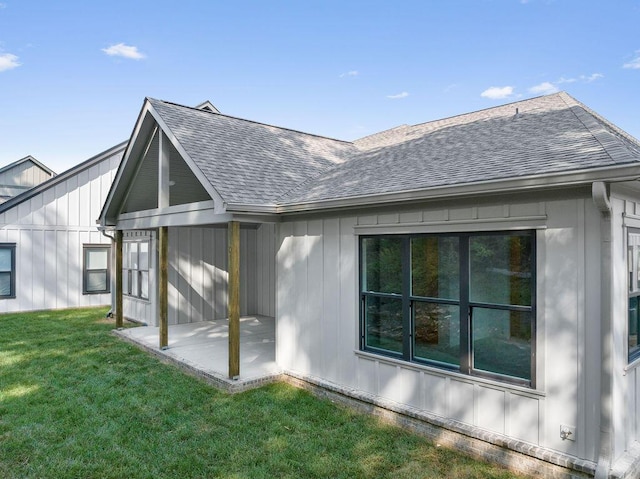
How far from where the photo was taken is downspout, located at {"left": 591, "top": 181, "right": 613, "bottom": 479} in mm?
3416

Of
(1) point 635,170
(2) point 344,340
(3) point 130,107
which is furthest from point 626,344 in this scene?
(3) point 130,107

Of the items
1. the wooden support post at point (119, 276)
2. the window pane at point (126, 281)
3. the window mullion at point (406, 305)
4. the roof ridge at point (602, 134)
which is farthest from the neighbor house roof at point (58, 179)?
the roof ridge at point (602, 134)

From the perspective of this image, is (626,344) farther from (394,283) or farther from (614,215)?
(394,283)

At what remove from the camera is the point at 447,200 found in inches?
178

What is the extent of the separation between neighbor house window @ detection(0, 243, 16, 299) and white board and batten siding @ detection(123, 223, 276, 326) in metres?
3.85

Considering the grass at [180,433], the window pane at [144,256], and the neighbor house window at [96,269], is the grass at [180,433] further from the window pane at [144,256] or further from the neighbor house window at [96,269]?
the neighbor house window at [96,269]

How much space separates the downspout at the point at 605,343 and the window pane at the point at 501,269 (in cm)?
62

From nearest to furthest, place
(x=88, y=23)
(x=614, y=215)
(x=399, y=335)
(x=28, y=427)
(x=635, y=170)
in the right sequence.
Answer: (x=635, y=170)
(x=614, y=215)
(x=28, y=427)
(x=399, y=335)
(x=88, y=23)

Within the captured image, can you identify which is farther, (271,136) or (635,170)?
(271,136)

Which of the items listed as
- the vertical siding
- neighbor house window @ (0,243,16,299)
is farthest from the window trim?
neighbor house window @ (0,243,16,299)

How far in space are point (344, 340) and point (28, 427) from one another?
150 inches

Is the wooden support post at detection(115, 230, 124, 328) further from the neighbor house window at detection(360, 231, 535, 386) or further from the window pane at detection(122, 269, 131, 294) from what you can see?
the neighbor house window at detection(360, 231, 535, 386)

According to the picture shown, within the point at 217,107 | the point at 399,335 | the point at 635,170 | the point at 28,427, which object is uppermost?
the point at 217,107

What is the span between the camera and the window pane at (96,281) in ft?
46.3
